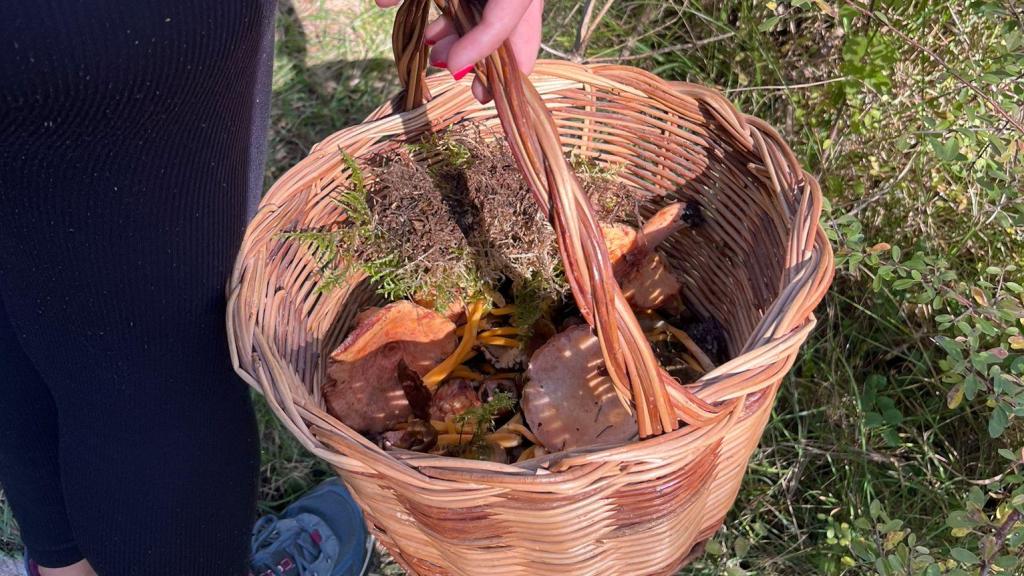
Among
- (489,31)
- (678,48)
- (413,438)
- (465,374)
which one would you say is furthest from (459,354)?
(678,48)

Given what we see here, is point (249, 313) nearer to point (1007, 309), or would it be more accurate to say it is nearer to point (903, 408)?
point (1007, 309)

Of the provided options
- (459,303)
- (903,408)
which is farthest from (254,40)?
(903,408)

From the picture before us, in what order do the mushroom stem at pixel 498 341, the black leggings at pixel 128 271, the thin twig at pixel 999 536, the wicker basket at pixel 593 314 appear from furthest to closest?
the mushroom stem at pixel 498 341 → the thin twig at pixel 999 536 → the wicker basket at pixel 593 314 → the black leggings at pixel 128 271

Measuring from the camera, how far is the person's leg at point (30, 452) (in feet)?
3.95

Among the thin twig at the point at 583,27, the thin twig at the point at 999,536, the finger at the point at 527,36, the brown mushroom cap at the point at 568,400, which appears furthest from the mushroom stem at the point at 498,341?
the thin twig at the point at 999,536

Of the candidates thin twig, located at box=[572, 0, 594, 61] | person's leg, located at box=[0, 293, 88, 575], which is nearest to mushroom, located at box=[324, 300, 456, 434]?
person's leg, located at box=[0, 293, 88, 575]

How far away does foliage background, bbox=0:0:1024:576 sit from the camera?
4.59ft

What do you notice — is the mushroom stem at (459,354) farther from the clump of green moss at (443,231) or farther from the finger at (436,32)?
the finger at (436,32)

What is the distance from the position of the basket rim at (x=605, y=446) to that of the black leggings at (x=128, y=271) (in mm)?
88

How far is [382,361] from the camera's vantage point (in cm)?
141

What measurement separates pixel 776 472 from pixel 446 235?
0.87m

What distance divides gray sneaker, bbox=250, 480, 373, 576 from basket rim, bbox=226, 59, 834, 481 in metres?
0.72

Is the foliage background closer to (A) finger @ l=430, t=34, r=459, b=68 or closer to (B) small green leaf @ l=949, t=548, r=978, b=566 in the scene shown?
(B) small green leaf @ l=949, t=548, r=978, b=566

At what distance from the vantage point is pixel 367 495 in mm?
1105
